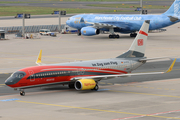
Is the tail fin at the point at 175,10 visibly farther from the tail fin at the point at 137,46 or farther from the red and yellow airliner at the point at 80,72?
the red and yellow airliner at the point at 80,72

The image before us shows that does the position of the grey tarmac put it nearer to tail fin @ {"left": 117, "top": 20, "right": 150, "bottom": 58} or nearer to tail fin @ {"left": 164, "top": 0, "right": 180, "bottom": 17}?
tail fin @ {"left": 117, "top": 20, "right": 150, "bottom": 58}

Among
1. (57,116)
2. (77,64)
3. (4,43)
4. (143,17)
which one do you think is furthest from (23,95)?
(143,17)

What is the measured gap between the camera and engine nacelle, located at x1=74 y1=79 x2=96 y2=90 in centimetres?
4041

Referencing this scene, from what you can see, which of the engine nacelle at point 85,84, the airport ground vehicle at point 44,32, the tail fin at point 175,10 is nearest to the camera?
the engine nacelle at point 85,84

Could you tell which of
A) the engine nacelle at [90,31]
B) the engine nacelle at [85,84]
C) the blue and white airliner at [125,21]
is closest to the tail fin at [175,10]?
the blue and white airliner at [125,21]

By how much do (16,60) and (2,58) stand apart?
12.9 feet

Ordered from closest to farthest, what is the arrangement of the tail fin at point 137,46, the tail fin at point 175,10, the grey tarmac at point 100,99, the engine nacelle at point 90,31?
the grey tarmac at point 100,99
the tail fin at point 137,46
the tail fin at point 175,10
the engine nacelle at point 90,31

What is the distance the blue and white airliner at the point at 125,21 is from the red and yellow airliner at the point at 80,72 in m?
50.9

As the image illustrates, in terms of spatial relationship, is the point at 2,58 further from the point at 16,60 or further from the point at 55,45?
the point at 55,45

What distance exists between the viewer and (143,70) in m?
56.9

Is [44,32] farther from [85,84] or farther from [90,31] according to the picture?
[85,84]

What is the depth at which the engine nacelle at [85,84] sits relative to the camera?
4041 cm

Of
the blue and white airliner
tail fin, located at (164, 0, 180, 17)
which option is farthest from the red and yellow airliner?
tail fin, located at (164, 0, 180, 17)

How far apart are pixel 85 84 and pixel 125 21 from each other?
201ft
